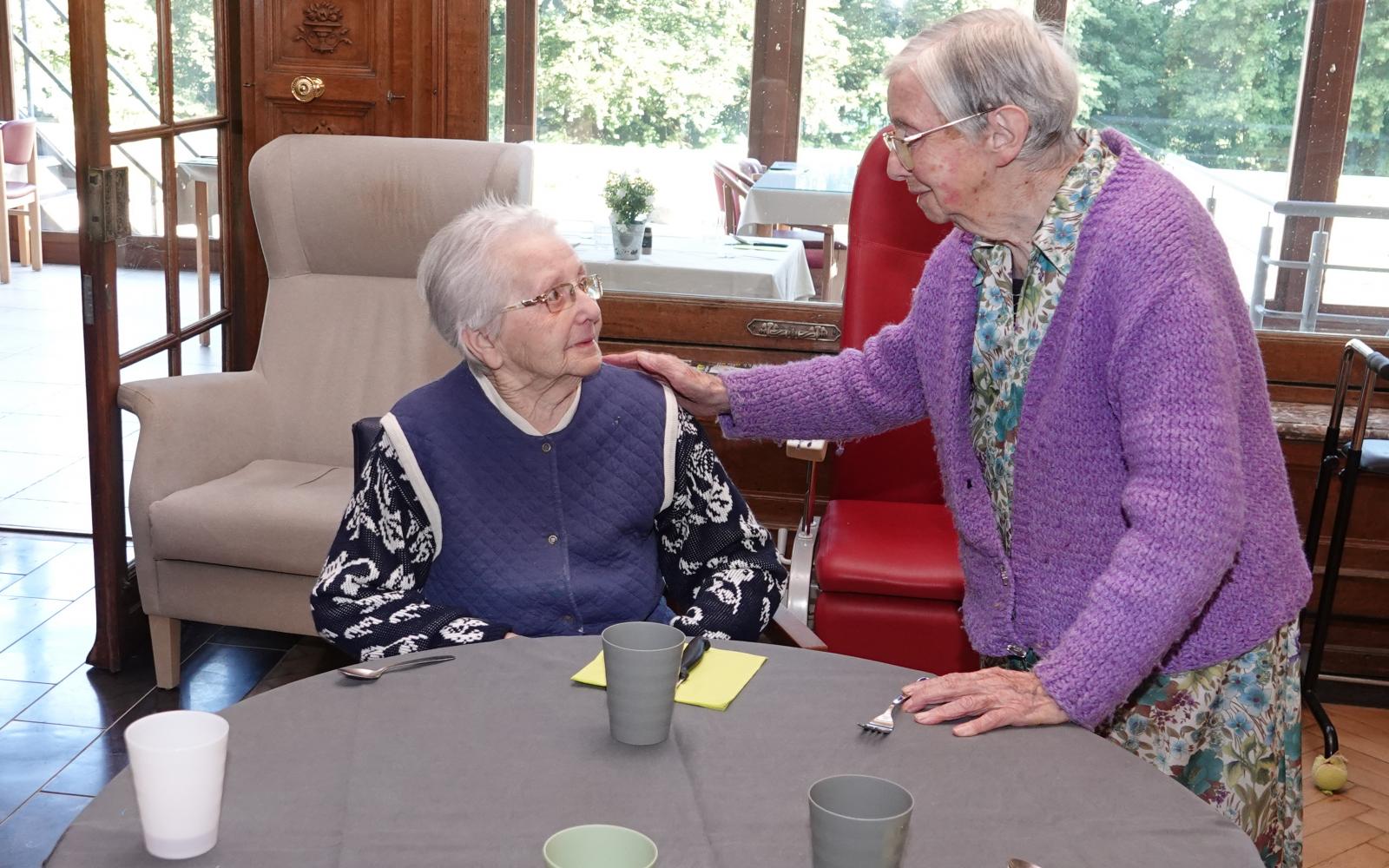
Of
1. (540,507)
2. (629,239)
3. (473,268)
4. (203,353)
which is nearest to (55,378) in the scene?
(203,353)

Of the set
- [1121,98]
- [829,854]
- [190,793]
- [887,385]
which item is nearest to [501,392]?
[887,385]

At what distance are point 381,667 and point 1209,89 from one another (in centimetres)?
278

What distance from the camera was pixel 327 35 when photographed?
3.53 meters

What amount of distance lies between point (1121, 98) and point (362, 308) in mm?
1974

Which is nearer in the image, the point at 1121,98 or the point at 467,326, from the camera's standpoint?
the point at 467,326

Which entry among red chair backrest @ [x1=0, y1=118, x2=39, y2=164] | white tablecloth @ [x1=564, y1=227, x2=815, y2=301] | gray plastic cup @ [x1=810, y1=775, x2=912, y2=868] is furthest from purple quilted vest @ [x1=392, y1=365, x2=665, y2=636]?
red chair backrest @ [x1=0, y1=118, x2=39, y2=164]

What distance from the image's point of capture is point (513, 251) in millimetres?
1825

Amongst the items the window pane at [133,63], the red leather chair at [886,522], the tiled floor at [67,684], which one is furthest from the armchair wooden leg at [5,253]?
the red leather chair at [886,522]

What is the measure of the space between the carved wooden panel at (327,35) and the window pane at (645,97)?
44 cm

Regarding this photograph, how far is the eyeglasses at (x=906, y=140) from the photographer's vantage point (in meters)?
1.44

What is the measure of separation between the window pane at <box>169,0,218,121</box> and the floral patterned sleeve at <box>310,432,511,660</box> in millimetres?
2026

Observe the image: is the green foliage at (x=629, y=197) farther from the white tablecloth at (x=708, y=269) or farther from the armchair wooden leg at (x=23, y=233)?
the armchair wooden leg at (x=23, y=233)

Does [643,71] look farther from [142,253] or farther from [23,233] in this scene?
[23,233]

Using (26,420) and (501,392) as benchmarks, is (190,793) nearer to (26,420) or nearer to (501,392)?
(501,392)
